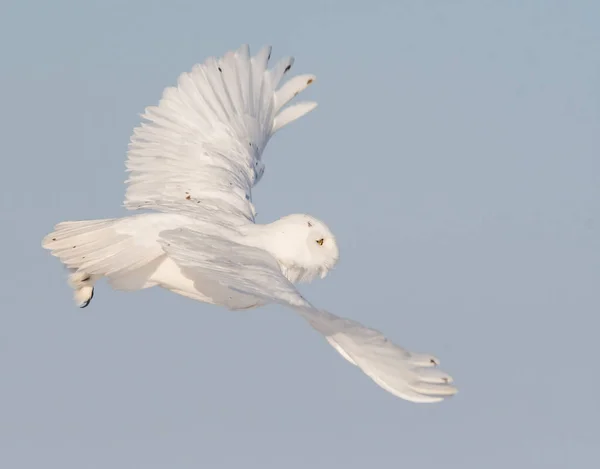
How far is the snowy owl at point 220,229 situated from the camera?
19938 mm

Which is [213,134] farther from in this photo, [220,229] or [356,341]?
[356,341]

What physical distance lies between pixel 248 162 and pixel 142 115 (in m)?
1.86

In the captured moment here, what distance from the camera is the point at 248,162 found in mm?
27828

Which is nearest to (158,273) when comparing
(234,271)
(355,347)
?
(234,271)

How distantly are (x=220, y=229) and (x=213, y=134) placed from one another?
13.6 feet

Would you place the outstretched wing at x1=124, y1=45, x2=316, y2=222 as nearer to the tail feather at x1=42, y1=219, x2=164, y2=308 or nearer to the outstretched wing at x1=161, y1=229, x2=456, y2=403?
the tail feather at x1=42, y1=219, x2=164, y2=308

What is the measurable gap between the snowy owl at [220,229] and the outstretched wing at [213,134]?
0.05 feet

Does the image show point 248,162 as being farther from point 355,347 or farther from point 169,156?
point 355,347

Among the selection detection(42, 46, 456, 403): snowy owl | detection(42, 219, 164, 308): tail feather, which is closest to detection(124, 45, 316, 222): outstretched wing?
detection(42, 46, 456, 403): snowy owl

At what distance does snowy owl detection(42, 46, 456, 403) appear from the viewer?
19938 mm

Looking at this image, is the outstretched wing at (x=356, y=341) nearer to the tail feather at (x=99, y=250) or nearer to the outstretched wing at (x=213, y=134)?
the tail feather at (x=99, y=250)

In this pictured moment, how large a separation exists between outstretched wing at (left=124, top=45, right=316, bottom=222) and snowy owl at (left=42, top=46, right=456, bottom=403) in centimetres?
2


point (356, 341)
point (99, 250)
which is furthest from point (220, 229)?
point (356, 341)

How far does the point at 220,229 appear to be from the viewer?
24188 millimetres
